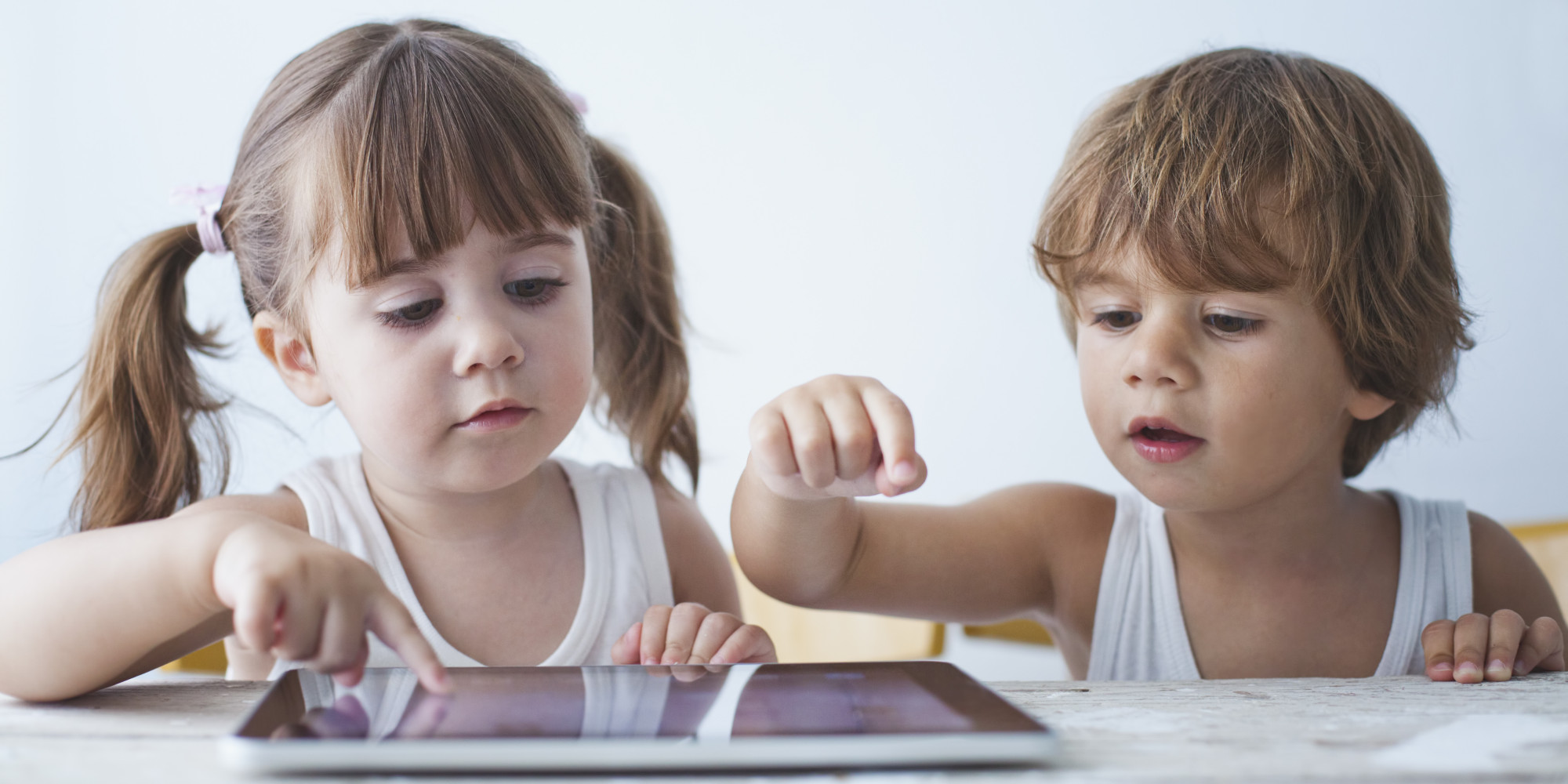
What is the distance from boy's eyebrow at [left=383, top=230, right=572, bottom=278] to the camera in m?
0.75

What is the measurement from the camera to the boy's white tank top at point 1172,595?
Result: 946 mm

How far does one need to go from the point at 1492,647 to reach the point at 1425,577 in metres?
0.26

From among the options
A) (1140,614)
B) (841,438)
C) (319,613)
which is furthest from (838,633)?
(319,613)

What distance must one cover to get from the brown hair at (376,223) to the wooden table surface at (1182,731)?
337mm

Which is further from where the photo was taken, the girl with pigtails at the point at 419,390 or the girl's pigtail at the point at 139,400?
the girl's pigtail at the point at 139,400

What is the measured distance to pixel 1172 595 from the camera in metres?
0.97

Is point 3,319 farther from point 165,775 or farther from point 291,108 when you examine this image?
point 165,775

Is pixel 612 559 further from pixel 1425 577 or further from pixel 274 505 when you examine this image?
pixel 1425 577

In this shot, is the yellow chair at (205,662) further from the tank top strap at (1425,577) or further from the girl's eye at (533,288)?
the tank top strap at (1425,577)

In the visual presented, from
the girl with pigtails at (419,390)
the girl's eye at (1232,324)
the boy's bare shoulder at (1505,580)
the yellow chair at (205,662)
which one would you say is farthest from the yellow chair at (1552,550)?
the yellow chair at (205,662)

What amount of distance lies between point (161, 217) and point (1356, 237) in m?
1.97

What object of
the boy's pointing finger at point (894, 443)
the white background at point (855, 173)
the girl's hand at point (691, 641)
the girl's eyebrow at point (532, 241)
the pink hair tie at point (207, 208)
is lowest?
the girl's hand at point (691, 641)

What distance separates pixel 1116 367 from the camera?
83 cm

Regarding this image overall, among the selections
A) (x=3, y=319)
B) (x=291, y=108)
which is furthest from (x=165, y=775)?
(x=3, y=319)
